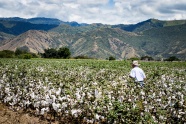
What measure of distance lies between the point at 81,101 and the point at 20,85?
17.7 feet

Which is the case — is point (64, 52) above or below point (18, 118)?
above

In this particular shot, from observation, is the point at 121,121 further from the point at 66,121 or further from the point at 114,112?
the point at 66,121

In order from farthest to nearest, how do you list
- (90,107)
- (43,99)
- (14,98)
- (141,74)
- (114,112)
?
(141,74)
(14,98)
(43,99)
(90,107)
(114,112)

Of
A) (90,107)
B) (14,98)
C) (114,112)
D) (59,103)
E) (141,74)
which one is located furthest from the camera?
(141,74)

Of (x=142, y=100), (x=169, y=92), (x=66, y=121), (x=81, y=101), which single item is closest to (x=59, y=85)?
(x=66, y=121)

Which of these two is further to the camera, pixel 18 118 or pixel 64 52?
pixel 64 52

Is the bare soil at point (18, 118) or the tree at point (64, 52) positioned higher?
the tree at point (64, 52)

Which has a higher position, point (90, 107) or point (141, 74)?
point (141, 74)

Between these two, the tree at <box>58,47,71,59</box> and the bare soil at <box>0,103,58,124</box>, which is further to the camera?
the tree at <box>58,47,71,59</box>

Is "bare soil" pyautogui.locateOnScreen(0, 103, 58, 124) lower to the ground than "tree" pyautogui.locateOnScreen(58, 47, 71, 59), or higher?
lower

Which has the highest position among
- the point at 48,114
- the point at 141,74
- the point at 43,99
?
the point at 141,74

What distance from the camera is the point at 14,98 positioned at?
1123cm

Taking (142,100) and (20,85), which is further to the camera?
(20,85)

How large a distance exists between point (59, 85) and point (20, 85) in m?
2.66
